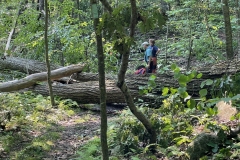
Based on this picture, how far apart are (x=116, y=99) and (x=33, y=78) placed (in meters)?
3.19

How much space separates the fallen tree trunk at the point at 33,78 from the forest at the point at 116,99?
4cm

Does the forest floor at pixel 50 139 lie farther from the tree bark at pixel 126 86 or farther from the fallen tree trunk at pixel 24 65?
the fallen tree trunk at pixel 24 65

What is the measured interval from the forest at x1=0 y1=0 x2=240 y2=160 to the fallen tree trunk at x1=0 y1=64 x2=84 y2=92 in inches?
1.4

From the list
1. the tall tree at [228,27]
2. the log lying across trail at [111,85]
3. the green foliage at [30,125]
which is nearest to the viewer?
the green foliage at [30,125]

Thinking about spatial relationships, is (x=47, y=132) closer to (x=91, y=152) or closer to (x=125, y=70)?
(x=91, y=152)

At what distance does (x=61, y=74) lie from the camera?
433 inches

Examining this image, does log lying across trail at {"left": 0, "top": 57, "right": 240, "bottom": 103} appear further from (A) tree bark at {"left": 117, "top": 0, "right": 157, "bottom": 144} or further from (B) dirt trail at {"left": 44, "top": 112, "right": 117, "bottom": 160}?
(A) tree bark at {"left": 117, "top": 0, "right": 157, "bottom": 144}

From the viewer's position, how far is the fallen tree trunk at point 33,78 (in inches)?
393

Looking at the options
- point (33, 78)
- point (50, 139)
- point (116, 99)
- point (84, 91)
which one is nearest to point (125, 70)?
point (50, 139)

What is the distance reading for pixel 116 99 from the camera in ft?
31.4

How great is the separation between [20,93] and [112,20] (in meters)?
7.42

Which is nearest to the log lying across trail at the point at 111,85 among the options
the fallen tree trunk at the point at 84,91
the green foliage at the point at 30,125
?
the fallen tree trunk at the point at 84,91

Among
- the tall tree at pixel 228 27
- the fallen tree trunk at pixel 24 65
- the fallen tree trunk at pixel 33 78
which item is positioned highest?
the tall tree at pixel 228 27

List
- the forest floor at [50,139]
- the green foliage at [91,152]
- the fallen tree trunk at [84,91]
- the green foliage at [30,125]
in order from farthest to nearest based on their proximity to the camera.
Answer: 1. the fallen tree trunk at [84,91]
2. the green foliage at [30,125]
3. the forest floor at [50,139]
4. the green foliage at [91,152]
